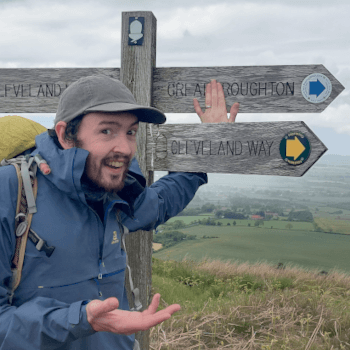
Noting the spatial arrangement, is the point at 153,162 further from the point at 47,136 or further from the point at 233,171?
the point at 47,136

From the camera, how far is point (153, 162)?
10.2 ft

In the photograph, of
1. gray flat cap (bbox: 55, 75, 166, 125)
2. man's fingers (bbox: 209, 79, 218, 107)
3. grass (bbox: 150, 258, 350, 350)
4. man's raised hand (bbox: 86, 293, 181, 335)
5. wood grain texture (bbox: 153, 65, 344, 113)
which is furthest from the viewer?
grass (bbox: 150, 258, 350, 350)

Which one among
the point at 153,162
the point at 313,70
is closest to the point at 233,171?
the point at 153,162

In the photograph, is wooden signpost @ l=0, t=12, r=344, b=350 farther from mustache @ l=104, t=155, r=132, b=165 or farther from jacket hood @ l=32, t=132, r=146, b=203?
jacket hood @ l=32, t=132, r=146, b=203

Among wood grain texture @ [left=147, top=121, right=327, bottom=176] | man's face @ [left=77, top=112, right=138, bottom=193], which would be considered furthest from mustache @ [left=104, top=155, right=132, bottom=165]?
wood grain texture @ [left=147, top=121, right=327, bottom=176]

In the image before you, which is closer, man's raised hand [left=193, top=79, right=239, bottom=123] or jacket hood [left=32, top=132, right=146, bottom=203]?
jacket hood [left=32, top=132, right=146, bottom=203]

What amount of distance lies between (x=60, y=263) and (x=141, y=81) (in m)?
1.82

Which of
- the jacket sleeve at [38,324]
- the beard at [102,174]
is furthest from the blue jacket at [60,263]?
the beard at [102,174]

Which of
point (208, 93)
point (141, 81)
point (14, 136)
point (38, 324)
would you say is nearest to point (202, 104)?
point (208, 93)

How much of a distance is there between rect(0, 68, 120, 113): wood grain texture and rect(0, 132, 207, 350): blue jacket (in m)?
1.49

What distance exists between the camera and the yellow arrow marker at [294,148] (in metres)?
2.82

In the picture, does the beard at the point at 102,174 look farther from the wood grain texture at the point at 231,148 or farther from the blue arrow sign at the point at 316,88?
the blue arrow sign at the point at 316,88

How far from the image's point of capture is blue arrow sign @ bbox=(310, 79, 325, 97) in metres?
2.88

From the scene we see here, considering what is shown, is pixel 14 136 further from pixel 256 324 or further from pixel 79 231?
pixel 256 324
